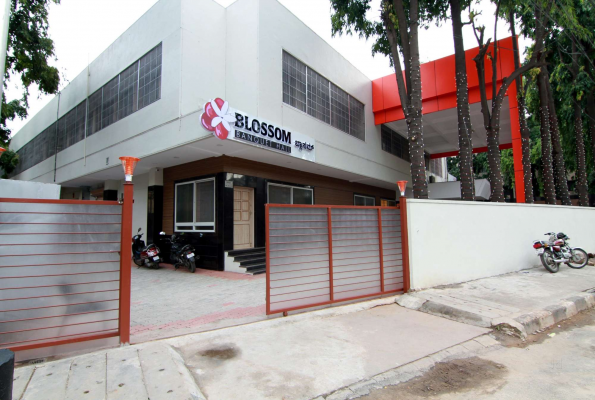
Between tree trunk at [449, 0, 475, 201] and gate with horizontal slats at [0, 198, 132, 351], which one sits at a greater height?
tree trunk at [449, 0, 475, 201]

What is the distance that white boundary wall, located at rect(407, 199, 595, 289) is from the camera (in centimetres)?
662

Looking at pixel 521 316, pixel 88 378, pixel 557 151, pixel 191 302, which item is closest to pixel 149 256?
pixel 191 302

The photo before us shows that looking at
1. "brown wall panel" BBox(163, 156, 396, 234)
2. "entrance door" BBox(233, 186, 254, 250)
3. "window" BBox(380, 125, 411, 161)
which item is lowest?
"entrance door" BBox(233, 186, 254, 250)

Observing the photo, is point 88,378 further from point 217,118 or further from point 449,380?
point 217,118

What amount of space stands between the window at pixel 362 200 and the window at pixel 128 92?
405 inches

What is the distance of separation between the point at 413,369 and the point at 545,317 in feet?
9.95

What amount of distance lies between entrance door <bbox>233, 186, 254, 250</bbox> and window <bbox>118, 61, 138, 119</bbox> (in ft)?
15.0

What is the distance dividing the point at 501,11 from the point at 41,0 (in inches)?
605

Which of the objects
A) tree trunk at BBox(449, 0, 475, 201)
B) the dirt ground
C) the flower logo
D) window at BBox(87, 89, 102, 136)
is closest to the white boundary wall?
tree trunk at BBox(449, 0, 475, 201)

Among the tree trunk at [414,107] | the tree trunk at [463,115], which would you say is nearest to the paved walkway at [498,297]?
the tree trunk at [414,107]

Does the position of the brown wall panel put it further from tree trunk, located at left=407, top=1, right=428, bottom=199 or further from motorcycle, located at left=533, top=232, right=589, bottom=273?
motorcycle, located at left=533, top=232, right=589, bottom=273

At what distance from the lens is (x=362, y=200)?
17359mm

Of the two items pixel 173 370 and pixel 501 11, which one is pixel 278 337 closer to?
pixel 173 370

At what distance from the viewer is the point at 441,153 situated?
22859mm
